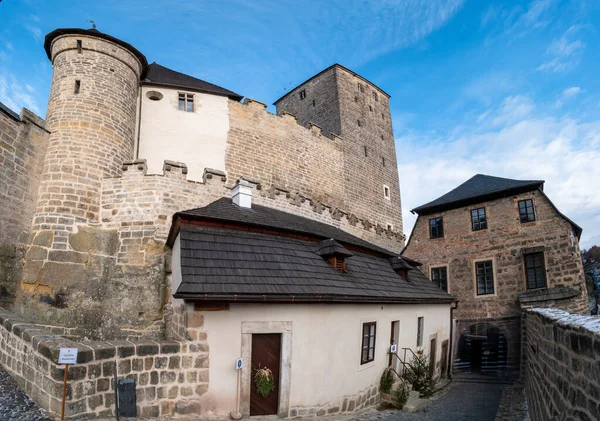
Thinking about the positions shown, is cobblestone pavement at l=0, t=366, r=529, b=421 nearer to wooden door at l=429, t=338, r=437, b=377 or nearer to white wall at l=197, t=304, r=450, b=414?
white wall at l=197, t=304, r=450, b=414

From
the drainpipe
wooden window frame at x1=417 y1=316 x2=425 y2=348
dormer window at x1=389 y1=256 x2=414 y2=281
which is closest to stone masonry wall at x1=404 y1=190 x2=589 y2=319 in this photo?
the drainpipe

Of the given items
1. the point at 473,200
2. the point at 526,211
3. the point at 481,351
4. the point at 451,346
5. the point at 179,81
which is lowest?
the point at 481,351

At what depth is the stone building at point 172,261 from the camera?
6.50 m

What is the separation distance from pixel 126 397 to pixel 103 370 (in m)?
0.54

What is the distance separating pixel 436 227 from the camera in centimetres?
1795

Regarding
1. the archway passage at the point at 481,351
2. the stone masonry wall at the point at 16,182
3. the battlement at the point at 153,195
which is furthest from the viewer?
the archway passage at the point at 481,351

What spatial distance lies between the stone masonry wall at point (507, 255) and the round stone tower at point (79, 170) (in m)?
13.8

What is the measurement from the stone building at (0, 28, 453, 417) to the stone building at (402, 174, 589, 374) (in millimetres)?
2093

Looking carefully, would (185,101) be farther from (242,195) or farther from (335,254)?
(335,254)

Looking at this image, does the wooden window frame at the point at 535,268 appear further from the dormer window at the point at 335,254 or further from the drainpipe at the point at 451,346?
the dormer window at the point at 335,254

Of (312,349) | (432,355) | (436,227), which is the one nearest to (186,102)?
(436,227)

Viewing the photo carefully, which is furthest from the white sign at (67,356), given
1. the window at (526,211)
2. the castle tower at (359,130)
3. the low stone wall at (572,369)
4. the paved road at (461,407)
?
the castle tower at (359,130)

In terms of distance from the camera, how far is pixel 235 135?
17.8 m

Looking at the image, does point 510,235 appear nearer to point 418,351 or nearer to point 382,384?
point 418,351
